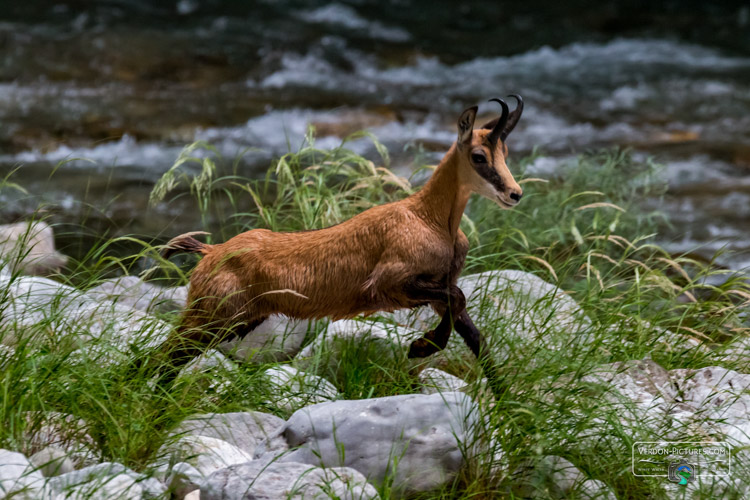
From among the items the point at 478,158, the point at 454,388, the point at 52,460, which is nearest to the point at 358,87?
the point at 454,388

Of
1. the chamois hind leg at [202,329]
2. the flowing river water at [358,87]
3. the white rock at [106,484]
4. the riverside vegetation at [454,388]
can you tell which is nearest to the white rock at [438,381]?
the riverside vegetation at [454,388]

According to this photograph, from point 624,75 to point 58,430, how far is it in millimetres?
9977

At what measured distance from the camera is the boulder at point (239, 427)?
2.61 metres

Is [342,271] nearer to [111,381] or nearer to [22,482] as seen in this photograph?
[111,381]

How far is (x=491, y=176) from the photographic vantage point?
8.62ft

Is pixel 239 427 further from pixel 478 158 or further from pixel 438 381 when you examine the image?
pixel 478 158

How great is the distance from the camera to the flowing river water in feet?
24.4

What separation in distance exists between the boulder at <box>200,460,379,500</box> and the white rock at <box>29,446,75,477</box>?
429 mm

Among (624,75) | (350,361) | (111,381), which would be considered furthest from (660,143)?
(111,381)

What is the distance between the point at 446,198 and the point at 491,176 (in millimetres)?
194

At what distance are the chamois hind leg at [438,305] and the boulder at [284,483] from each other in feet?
2.14

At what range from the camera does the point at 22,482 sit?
6.93ft

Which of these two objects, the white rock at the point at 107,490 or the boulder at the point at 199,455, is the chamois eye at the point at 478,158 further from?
the white rock at the point at 107,490

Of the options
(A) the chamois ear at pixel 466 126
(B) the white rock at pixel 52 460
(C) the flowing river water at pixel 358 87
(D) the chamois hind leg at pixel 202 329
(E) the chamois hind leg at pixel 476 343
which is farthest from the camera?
(C) the flowing river water at pixel 358 87
